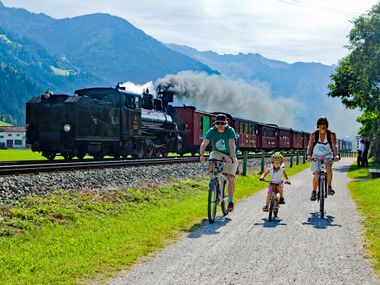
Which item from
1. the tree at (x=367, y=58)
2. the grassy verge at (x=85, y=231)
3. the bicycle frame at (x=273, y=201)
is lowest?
the grassy verge at (x=85, y=231)

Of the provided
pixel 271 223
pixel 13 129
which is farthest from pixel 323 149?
pixel 13 129

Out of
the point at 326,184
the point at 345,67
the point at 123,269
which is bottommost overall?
the point at 123,269

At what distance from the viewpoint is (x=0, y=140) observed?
146 metres

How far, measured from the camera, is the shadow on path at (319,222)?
9.38 m

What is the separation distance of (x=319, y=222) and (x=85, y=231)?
4.47 metres

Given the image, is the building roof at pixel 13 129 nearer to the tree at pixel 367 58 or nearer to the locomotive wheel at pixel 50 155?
the tree at pixel 367 58

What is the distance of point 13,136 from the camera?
14750 centimetres

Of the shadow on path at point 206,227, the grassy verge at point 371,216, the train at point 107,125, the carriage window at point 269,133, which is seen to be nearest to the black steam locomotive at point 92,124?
the train at point 107,125

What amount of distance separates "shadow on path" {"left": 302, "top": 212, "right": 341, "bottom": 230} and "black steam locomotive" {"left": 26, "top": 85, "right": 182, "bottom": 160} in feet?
49.6

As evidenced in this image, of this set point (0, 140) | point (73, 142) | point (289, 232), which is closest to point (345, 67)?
point (73, 142)

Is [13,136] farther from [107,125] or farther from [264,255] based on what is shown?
[264,255]

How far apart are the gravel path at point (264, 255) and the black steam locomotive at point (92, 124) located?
14.8m

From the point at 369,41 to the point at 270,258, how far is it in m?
31.4

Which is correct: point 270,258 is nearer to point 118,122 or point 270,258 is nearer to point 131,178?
point 131,178
